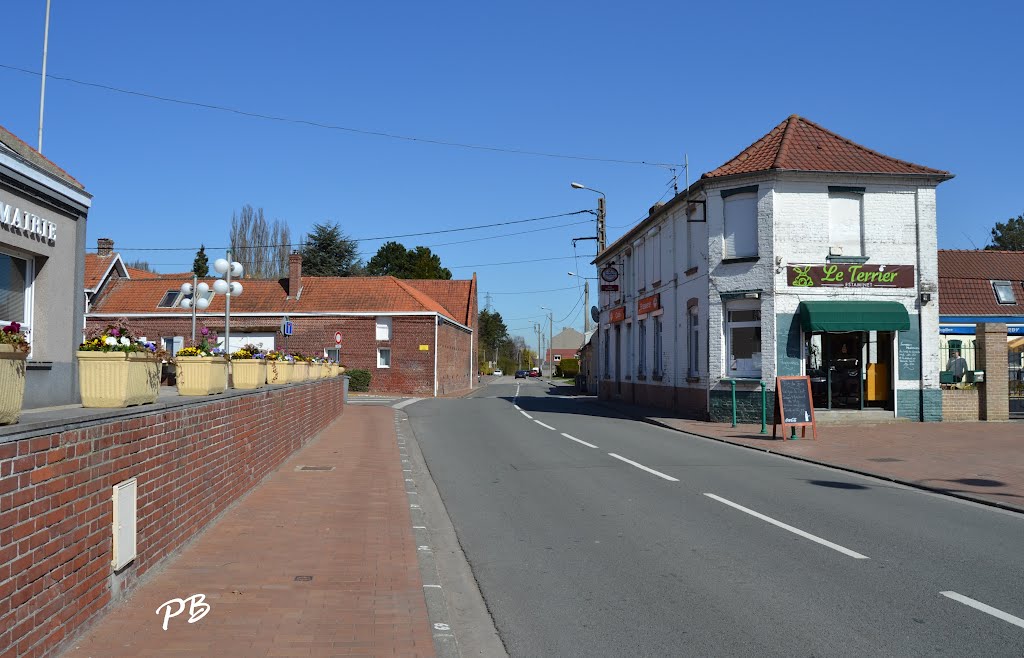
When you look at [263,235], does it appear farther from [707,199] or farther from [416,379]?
[707,199]

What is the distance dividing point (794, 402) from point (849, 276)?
21.2 feet

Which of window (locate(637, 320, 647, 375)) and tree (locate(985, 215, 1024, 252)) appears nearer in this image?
window (locate(637, 320, 647, 375))

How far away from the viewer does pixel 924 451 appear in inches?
624

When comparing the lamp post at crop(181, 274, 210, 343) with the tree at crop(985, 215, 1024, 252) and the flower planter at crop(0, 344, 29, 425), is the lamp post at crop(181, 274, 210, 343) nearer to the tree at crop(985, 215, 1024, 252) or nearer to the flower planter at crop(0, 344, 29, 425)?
the flower planter at crop(0, 344, 29, 425)

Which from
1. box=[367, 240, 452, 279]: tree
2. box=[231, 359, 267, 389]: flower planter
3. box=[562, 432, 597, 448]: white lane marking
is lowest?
box=[562, 432, 597, 448]: white lane marking

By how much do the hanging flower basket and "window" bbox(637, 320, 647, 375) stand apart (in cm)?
2438

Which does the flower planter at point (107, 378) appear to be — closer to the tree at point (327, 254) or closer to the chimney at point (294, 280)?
the chimney at point (294, 280)

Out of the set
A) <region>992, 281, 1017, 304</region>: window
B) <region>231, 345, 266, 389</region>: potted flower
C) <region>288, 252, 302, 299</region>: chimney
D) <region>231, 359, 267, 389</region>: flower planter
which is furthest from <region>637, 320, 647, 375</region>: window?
<region>231, 359, 267, 389</region>: flower planter

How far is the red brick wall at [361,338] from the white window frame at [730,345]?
22622 millimetres

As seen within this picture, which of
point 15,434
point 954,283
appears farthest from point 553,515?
point 954,283

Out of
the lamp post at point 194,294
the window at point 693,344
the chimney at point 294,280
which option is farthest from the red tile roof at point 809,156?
the chimney at point 294,280

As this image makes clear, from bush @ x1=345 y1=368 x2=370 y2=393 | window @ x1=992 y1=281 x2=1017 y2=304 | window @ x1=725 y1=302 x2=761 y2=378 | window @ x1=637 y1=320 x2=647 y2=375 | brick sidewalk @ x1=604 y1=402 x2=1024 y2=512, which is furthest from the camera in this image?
bush @ x1=345 y1=368 x2=370 y2=393

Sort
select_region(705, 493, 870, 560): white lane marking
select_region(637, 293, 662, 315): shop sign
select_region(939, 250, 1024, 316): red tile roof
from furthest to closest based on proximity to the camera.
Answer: select_region(939, 250, 1024, 316): red tile roof < select_region(637, 293, 662, 315): shop sign < select_region(705, 493, 870, 560): white lane marking

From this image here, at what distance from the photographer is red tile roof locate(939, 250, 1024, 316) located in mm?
35375
